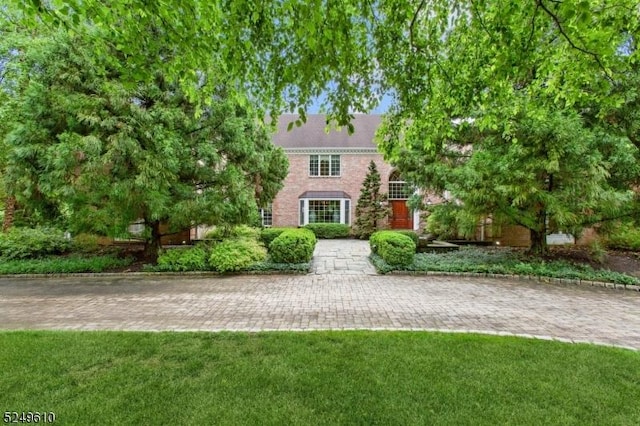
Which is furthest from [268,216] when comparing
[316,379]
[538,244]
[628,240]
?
[316,379]

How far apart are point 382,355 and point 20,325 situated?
5.75 metres

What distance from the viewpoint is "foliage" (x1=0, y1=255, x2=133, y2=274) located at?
9.51 meters

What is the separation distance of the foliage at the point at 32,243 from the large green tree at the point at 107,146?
196 centimetres

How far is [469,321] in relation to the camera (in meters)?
5.52

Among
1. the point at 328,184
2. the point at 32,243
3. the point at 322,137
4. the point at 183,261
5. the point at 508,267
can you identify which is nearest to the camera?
the point at 508,267

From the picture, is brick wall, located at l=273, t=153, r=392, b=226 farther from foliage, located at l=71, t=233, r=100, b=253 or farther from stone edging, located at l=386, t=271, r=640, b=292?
stone edging, located at l=386, t=271, r=640, b=292

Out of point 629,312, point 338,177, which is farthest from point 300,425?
point 338,177

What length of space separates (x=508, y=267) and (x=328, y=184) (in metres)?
15.0

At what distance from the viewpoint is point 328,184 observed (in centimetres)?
2330

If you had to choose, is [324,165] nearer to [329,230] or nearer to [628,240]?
[329,230]

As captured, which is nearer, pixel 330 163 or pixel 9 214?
pixel 9 214

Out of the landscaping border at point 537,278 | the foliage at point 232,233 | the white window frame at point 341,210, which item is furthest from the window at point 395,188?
the landscaping border at point 537,278

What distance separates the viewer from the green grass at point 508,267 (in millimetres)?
8445

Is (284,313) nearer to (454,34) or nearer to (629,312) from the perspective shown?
(454,34)
